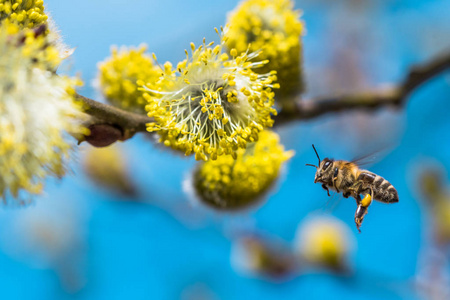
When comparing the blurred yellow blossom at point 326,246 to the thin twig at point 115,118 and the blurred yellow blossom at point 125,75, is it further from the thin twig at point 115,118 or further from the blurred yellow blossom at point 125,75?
the thin twig at point 115,118

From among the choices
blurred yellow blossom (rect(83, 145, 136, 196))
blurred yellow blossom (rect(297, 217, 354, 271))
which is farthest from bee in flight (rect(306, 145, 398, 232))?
blurred yellow blossom (rect(83, 145, 136, 196))

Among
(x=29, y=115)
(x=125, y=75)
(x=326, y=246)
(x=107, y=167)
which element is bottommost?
(x=29, y=115)

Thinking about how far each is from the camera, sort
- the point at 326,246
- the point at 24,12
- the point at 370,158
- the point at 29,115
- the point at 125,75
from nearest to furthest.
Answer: the point at 29,115 < the point at 24,12 < the point at 370,158 < the point at 125,75 < the point at 326,246

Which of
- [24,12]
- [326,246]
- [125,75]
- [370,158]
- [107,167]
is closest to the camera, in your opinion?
Answer: [24,12]

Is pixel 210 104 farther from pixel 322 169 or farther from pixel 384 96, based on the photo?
pixel 384 96

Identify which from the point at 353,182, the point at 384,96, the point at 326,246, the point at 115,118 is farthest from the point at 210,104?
the point at 326,246

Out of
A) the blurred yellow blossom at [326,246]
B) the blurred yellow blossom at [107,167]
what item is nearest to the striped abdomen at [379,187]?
the blurred yellow blossom at [326,246]

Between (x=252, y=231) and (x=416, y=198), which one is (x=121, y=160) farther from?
(x=416, y=198)

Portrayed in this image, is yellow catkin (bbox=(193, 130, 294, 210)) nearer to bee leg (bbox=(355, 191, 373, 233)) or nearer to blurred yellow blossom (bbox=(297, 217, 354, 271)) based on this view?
bee leg (bbox=(355, 191, 373, 233))
